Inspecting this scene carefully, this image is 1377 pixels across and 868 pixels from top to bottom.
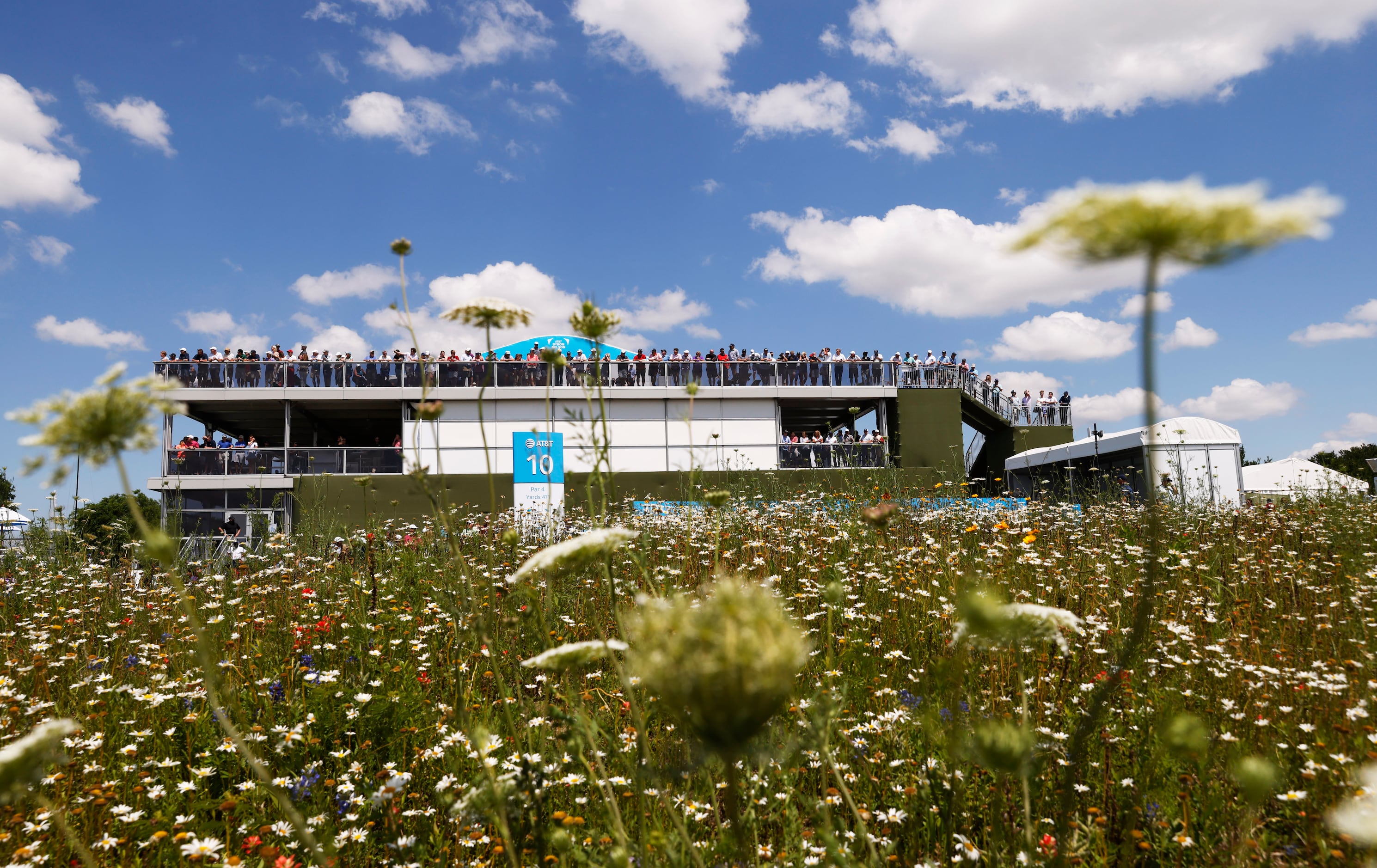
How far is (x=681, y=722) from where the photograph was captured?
3.76ft

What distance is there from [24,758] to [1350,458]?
6696 centimetres

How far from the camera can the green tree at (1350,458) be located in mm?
42188

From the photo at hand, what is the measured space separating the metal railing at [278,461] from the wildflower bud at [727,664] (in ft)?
83.8

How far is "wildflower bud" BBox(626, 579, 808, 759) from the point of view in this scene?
83 centimetres

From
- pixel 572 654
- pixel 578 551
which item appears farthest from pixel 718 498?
pixel 572 654

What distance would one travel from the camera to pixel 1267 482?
22.2 m

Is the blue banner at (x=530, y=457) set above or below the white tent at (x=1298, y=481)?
above

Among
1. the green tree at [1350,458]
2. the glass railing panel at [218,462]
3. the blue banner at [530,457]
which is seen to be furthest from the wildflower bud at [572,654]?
the green tree at [1350,458]

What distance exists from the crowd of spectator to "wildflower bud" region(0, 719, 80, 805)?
23.9m

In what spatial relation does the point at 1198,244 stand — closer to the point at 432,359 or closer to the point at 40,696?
the point at 40,696

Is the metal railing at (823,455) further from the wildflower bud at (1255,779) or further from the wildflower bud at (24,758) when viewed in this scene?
the wildflower bud at (24,758)

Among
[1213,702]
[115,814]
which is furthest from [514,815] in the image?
[1213,702]

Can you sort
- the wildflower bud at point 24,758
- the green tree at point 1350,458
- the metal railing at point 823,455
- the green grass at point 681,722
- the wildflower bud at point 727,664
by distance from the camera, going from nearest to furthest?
the wildflower bud at point 727,664
the wildflower bud at point 24,758
the green grass at point 681,722
the metal railing at point 823,455
the green tree at point 1350,458

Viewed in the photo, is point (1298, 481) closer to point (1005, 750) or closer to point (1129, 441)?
point (1129, 441)
